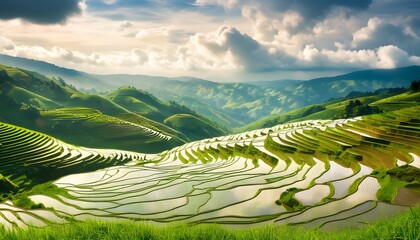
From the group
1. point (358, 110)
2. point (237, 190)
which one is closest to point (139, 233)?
point (237, 190)

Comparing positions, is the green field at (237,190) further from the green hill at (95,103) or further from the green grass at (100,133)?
the green hill at (95,103)

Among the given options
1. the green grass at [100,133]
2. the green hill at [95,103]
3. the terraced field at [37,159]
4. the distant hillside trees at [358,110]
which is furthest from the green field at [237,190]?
the green hill at [95,103]

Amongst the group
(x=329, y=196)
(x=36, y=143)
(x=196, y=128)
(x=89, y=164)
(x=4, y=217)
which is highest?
(x=196, y=128)

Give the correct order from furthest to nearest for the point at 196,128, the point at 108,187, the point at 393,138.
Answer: the point at 196,128, the point at 393,138, the point at 108,187

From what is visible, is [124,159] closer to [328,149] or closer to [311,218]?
[328,149]

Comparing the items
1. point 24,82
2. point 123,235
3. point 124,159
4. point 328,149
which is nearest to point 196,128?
point 24,82

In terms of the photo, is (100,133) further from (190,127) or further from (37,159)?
(190,127)

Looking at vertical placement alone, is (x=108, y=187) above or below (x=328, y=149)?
below

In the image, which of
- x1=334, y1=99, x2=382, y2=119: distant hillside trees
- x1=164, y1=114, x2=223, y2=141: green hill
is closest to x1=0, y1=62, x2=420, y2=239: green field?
x1=334, y1=99, x2=382, y2=119: distant hillside trees
